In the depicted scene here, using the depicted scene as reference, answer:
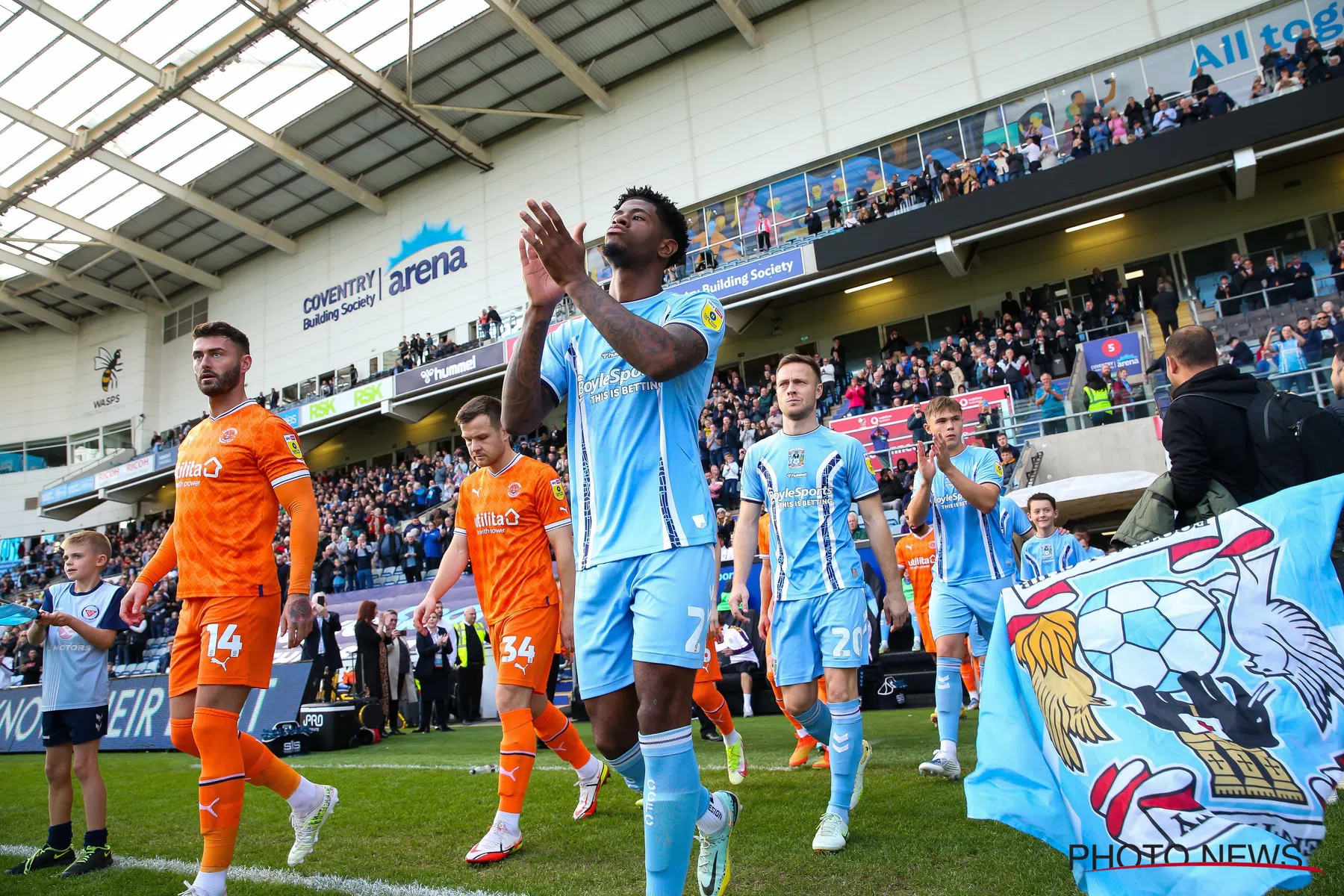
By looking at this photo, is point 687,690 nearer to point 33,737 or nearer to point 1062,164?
point 33,737

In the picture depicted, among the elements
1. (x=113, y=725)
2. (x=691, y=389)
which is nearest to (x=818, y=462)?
(x=691, y=389)

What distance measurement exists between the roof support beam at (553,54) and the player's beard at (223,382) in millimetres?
24442

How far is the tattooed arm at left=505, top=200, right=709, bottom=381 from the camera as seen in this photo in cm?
243

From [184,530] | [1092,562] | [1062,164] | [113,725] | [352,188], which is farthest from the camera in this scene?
[352,188]

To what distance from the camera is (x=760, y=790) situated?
5281 millimetres

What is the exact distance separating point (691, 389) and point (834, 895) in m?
1.84

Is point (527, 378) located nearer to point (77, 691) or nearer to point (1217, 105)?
point (77, 691)

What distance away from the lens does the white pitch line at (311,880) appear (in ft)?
10.9

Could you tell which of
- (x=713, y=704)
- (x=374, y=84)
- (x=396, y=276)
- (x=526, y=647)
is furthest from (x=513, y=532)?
(x=396, y=276)

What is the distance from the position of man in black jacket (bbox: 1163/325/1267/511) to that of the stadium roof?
2593 centimetres

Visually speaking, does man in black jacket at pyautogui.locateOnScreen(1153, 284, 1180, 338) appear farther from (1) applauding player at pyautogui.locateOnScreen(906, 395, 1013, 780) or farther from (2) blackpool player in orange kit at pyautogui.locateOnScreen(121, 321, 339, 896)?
(2) blackpool player in orange kit at pyautogui.locateOnScreen(121, 321, 339, 896)

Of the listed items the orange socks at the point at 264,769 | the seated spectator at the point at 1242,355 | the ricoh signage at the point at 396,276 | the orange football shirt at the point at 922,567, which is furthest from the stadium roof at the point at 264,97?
the orange socks at the point at 264,769

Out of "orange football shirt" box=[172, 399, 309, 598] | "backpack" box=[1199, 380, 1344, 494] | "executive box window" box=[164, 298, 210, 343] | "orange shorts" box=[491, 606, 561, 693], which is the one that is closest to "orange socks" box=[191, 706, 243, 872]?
"orange football shirt" box=[172, 399, 309, 598]

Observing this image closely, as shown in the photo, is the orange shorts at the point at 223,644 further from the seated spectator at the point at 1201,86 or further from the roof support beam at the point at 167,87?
the roof support beam at the point at 167,87
